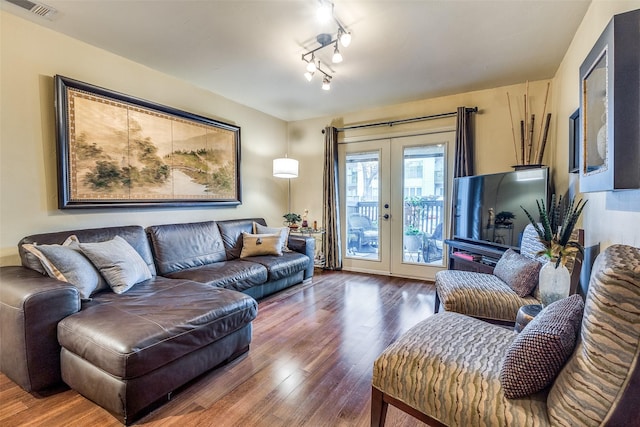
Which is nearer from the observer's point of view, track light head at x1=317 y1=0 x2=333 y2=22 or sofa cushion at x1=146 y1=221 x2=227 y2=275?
track light head at x1=317 y1=0 x2=333 y2=22

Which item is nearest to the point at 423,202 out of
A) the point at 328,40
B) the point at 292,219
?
the point at 292,219

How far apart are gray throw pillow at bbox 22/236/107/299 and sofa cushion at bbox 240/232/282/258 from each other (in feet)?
5.61

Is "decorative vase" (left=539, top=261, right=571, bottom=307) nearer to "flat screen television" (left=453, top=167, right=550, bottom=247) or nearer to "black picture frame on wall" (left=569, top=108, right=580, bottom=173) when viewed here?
"black picture frame on wall" (left=569, top=108, right=580, bottom=173)

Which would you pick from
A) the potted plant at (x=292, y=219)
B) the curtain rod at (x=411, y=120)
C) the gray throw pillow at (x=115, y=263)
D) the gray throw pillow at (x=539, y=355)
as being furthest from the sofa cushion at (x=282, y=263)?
the gray throw pillow at (x=539, y=355)

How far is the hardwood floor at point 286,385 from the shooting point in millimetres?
1551

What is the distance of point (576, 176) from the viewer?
2.41 m

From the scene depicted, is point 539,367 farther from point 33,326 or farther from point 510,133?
point 510,133

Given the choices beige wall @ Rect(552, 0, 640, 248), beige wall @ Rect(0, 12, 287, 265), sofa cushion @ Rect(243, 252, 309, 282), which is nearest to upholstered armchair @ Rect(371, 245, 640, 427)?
beige wall @ Rect(552, 0, 640, 248)

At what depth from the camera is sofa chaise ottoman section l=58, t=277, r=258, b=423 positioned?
1480 mm

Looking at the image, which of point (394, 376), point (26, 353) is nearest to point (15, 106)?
point (26, 353)

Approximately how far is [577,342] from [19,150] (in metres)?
3.58

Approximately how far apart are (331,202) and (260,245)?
147 centimetres

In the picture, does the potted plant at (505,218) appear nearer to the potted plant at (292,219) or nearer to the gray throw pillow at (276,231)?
the gray throw pillow at (276,231)

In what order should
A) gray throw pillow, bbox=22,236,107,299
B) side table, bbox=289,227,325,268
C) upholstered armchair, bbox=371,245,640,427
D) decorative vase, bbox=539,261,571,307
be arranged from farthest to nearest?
side table, bbox=289,227,325,268 < gray throw pillow, bbox=22,236,107,299 < decorative vase, bbox=539,261,571,307 < upholstered armchair, bbox=371,245,640,427
